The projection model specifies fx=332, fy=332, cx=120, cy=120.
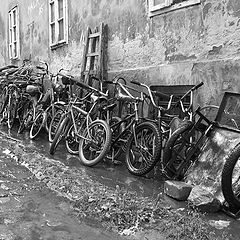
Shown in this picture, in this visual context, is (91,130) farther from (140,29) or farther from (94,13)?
(94,13)

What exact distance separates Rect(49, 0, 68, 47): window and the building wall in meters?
0.26

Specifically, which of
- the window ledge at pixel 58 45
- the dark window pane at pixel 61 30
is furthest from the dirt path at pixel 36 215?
the dark window pane at pixel 61 30

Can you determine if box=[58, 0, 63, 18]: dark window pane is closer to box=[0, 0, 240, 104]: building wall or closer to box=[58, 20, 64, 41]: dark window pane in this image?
box=[58, 20, 64, 41]: dark window pane

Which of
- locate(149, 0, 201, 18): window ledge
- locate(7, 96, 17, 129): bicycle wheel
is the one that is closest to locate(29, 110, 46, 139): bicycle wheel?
locate(7, 96, 17, 129): bicycle wheel

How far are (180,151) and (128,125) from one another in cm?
103

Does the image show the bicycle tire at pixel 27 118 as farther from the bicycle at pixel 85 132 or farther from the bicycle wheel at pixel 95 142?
the bicycle wheel at pixel 95 142

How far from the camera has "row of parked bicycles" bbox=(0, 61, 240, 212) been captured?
13.5 ft

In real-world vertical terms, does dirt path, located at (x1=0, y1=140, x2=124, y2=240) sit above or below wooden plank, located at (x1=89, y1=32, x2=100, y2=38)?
below

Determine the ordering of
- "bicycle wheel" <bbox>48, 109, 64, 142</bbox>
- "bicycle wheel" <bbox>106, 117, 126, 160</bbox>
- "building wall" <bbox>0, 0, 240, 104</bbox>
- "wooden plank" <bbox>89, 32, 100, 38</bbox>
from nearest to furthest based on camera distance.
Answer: "building wall" <bbox>0, 0, 240, 104</bbox>
"bicycle wheel" <bbox>106, 117, 126, 160</bbox>
"bicycle wheel" <bbox>48, 109, 64, 142</bbox>
"wooden plank" <bbox>89, 32, 100, 38</bbox>

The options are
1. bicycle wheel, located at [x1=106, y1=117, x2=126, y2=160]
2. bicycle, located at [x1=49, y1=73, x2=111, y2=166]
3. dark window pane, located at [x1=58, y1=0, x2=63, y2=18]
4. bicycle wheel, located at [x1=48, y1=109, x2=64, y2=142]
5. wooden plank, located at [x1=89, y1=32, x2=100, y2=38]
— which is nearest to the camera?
bicycle, located at [x1=49, y1=73, x2=111, y2=166]

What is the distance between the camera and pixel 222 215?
10.9ft

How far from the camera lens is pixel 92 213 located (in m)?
3.28

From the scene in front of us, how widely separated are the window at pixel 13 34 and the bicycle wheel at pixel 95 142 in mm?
8158

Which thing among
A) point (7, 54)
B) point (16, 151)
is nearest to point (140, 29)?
point (16, 151)
